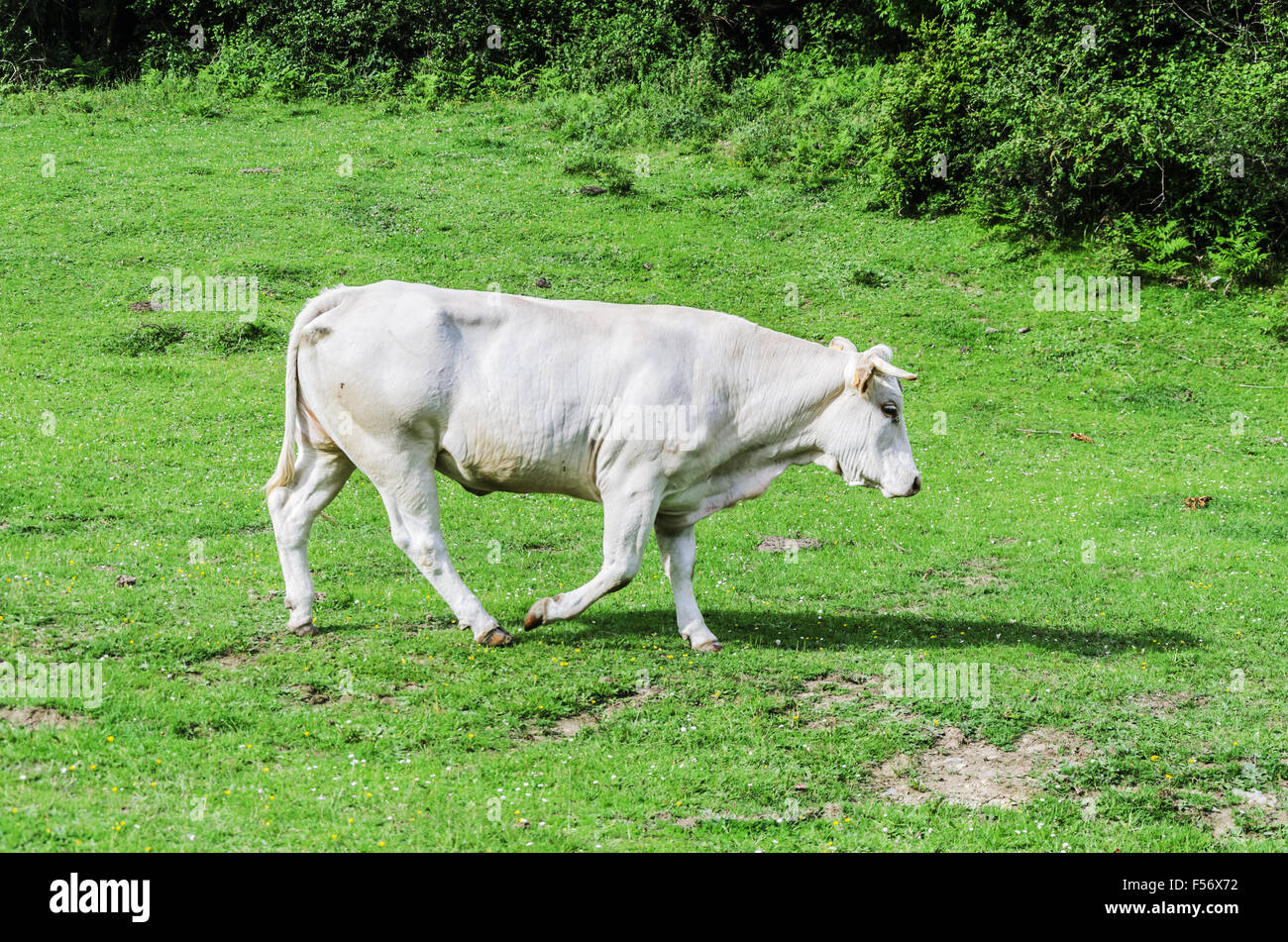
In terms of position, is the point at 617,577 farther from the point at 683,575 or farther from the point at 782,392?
the point at 782,392

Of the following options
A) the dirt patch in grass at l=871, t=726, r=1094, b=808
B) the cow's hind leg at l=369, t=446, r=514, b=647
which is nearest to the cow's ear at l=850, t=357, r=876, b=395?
the dirt patch in grass at l=871, t=726, r=1094, b=808

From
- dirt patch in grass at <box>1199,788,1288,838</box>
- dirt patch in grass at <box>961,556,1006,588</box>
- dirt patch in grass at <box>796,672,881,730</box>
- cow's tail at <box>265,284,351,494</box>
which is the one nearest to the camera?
dirt patch in grass at <box>1199,788,1288,838</box>

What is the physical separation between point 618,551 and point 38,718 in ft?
14.4

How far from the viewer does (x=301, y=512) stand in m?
10.4

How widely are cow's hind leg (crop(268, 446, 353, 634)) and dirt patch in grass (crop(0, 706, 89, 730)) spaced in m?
2.41

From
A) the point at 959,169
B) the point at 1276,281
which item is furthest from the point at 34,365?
the point at 1276,281

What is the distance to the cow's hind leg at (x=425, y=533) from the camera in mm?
9930

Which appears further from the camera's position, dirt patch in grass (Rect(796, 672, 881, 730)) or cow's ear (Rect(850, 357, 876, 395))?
cow's ear (Rect(850, 357, 876, 395))

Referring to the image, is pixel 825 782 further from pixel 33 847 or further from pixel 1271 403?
pixel 1271 403

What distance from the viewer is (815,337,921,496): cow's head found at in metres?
10.5

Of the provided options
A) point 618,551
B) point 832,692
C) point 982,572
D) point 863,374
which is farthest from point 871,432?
point 982,572

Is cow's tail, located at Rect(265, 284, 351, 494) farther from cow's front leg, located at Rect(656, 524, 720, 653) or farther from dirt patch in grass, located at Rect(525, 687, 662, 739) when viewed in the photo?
dirt patch in grass, located at Rect(525, 687, 662, 739)

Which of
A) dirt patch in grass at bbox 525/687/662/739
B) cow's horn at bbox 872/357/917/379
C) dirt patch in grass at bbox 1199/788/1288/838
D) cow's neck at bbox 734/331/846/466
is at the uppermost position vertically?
cow's horn at bbox 872/357/917/379

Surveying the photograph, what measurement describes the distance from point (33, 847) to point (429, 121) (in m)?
30.1
